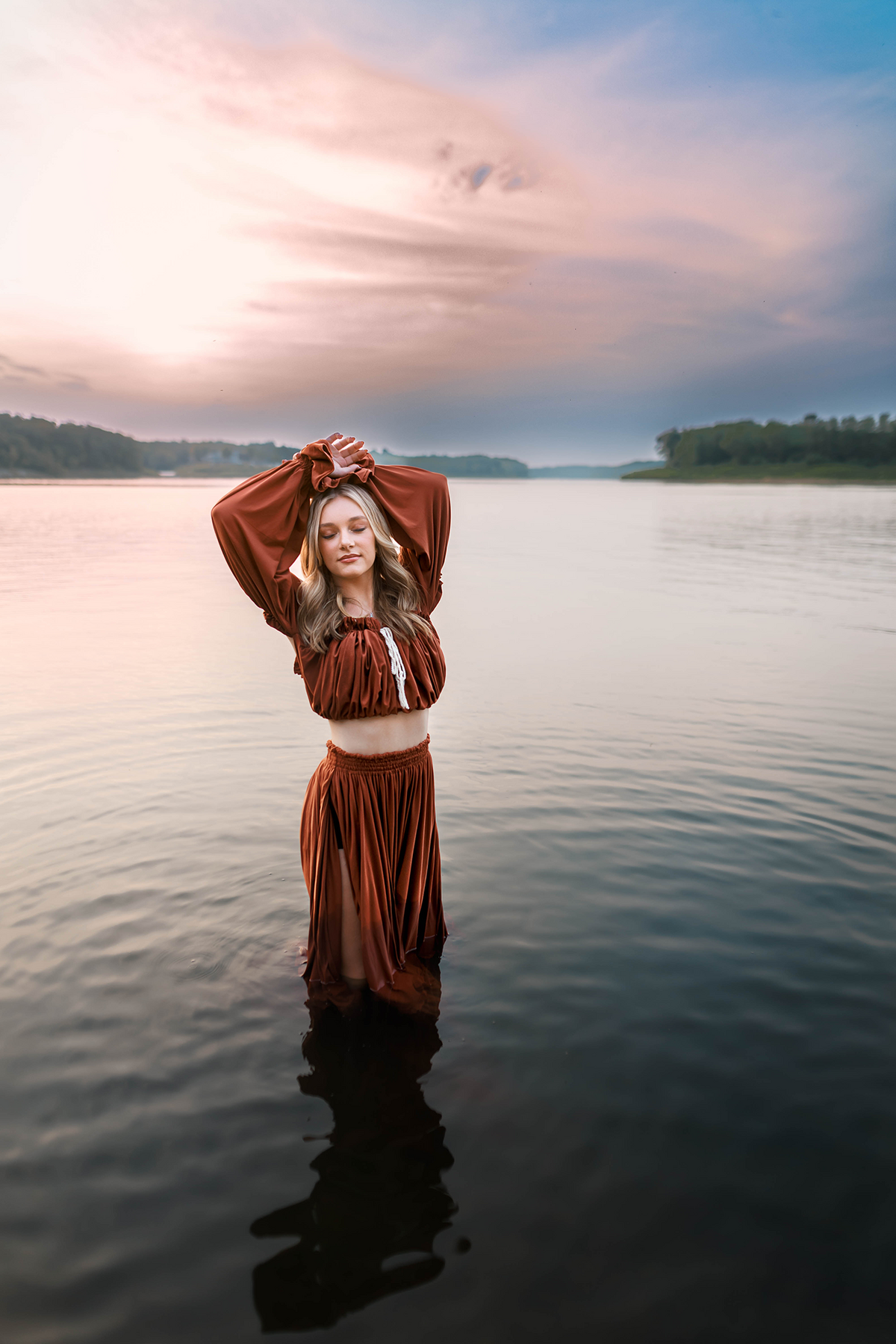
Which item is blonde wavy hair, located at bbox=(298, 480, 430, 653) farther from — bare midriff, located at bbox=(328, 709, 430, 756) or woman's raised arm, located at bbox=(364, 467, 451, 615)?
bare midriff, located at bbox=(328, 709, 430, 756)

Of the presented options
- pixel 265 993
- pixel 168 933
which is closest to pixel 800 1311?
pixel 265 993

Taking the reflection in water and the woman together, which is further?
the woman

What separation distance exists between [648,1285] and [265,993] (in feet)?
6.87

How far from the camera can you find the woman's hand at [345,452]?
11.4ft

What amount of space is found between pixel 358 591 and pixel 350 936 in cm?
166

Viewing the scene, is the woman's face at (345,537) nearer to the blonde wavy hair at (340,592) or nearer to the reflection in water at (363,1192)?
the blonde wavy hair at (340,592)

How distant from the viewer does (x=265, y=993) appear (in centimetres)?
386

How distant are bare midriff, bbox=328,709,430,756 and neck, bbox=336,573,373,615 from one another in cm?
52

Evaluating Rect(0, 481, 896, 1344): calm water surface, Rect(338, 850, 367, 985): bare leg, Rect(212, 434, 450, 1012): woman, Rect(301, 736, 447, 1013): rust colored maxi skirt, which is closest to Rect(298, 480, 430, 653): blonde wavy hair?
Rect(212, 434, 450, 1012): woman

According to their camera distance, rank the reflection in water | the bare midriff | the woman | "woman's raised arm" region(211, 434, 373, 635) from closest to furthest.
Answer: the reflection in water → "woman's raised arm" region(211, 434, 373, 635) → the woman → the bare midriff

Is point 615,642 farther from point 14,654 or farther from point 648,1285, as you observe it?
point 648,1285

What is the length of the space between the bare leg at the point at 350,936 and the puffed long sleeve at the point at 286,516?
3.93 ft

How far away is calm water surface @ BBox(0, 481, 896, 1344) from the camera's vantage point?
247cm

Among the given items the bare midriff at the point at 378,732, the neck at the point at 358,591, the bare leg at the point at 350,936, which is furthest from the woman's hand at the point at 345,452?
the bare leg at the point at 350,936
